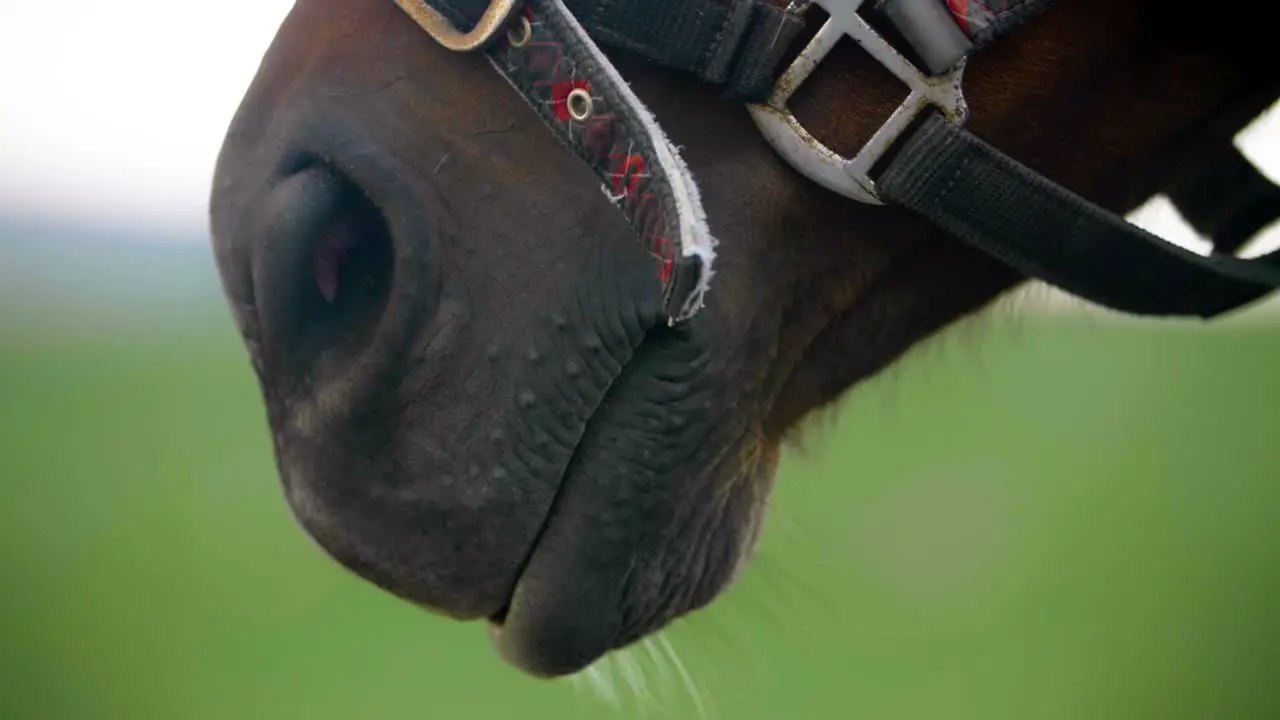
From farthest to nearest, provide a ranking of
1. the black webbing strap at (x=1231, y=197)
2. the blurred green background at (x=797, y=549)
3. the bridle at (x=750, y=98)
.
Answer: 1. the blurred green background at (x=797, y=549)
2. the black webbing strap at (x=1231, y=197)
3. the bridle at (x=750, y=98)

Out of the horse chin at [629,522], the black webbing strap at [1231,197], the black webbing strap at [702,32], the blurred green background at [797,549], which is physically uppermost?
the black webbing strap at [1231,197]

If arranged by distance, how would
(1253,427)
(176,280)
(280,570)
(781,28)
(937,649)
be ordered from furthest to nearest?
(1253,427)
(937,649)
(280,570)
(176,280)
(781,28)

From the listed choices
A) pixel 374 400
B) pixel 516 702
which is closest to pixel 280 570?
pixel 516 702

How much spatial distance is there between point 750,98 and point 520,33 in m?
0.09

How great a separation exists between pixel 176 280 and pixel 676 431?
2.46 ft

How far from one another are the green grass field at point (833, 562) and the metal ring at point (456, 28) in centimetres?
39

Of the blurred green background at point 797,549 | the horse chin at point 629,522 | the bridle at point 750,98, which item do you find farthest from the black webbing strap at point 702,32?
the blurred green background at point 797,549

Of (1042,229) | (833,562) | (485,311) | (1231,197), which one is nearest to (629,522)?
(485,311)

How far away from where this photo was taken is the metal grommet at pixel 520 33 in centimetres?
35

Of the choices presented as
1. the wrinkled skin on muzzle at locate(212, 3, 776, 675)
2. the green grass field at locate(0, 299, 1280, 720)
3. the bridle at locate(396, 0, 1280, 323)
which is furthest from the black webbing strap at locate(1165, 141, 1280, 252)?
the wrinkled skin on muzzle at locate(212, 3, 776, 675)

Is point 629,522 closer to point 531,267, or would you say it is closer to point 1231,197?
point 531,267

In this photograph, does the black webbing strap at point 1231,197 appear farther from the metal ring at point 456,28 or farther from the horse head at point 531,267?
the metal ring at point 456,28

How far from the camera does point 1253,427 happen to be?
1.34 meters

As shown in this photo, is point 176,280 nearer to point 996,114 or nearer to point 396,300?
point 396,300
